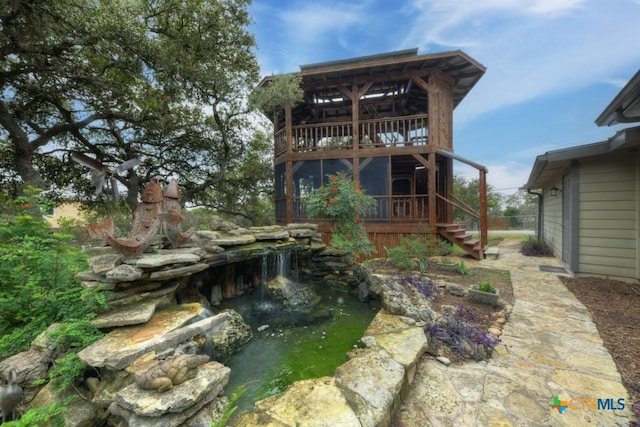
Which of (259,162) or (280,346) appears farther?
(259,162)

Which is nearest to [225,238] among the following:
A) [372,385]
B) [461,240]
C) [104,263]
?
[104,263]

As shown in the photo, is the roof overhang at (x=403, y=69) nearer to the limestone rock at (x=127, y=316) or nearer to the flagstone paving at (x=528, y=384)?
the flagstone paving at (x=528, y=384)

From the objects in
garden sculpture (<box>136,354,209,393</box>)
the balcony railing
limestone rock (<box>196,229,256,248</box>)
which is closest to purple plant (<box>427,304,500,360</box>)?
garden sculpture (<box>136,354,209,393</box>)

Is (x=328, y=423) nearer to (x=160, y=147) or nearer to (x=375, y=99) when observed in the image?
(x=375, y=99)

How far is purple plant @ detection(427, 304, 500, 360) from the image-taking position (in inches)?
100

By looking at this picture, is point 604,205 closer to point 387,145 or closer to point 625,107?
point 625,107

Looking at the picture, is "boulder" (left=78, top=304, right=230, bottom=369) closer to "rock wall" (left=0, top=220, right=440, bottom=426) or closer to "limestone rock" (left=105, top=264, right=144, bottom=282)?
"rock wall" (left=0, top=220, right=440, bottom=426)

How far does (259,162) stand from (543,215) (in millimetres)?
12254

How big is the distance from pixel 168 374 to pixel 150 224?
2198 millimetres

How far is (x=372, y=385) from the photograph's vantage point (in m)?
1.91

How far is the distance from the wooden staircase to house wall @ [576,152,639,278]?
1.93 m

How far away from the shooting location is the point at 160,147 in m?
9.19

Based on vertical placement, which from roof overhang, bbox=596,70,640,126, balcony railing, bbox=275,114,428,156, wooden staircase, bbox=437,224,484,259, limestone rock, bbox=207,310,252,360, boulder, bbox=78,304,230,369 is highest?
balcony railing, bbox=275,114,428,156

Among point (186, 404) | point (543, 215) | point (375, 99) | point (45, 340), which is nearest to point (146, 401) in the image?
point (186, 404)
